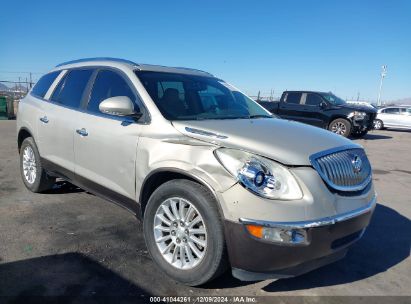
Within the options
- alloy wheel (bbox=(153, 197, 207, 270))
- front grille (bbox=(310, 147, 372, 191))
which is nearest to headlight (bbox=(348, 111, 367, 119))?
front grille (bbox=(310, 147, 372, 191))

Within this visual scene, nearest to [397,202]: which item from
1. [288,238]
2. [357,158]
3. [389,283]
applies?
[389,283]

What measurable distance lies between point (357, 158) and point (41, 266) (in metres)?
2.84

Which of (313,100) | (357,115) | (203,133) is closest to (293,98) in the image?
(313,100)

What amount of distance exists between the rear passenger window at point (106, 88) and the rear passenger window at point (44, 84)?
4.05 ft

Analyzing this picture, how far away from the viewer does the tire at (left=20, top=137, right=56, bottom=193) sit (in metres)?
5.05

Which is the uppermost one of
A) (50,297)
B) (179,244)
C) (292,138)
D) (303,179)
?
(292,138)

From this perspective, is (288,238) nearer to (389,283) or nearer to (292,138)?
(292,138)

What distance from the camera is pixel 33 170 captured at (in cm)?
529

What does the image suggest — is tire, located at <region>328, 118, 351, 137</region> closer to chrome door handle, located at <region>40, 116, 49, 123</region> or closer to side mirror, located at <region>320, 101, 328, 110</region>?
side mirror, located at <region>320, 101, 328, 110</region>

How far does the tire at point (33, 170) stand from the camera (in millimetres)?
5047

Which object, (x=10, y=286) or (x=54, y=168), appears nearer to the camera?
(x=10, y=286)

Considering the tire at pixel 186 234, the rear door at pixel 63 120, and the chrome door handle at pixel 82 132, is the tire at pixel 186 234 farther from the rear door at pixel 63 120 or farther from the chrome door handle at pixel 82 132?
the rear door at pixel 63 120

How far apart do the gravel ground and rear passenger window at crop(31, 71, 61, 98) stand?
143 cm

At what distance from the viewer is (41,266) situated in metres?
3.19
